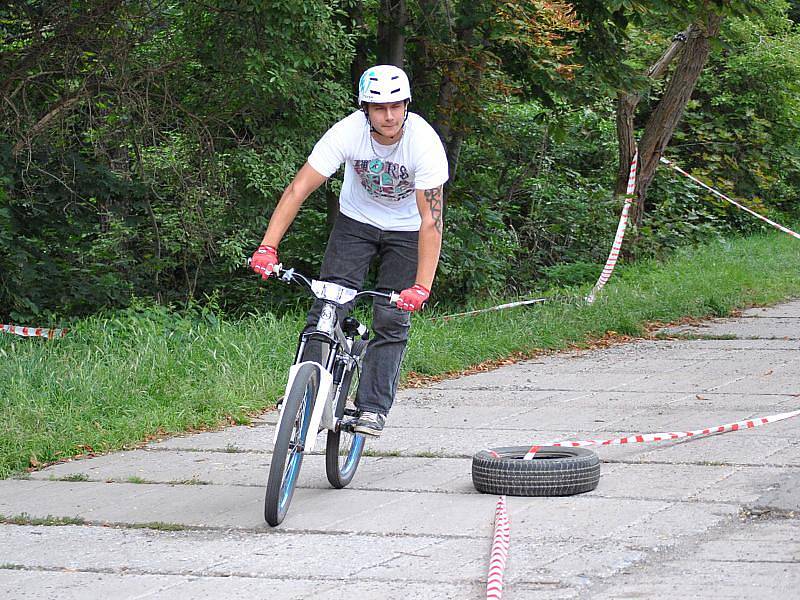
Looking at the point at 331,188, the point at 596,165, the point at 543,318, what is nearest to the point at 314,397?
the point at 543,318

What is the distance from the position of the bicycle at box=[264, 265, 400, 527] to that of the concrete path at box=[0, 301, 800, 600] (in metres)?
0.15

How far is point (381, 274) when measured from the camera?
586 centimetres

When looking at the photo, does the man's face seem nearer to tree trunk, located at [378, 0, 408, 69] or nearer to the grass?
the grass

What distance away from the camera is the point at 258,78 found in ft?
34.7

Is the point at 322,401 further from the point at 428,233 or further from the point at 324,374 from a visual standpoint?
the point at 428,233

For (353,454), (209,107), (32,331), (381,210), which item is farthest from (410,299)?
(209,107)

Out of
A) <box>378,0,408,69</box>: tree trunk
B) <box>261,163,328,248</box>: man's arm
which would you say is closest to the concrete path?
<box>261,163,328,248</box>: man's arm

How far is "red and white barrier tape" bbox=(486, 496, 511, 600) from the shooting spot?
3984 millimetres

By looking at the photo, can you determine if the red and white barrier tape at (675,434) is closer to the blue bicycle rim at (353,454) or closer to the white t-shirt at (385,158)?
the blue bicycle rim at (353,454)

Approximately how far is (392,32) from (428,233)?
7.57 meters

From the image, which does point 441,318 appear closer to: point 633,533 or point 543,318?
point 543,318

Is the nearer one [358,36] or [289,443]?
[289,443]

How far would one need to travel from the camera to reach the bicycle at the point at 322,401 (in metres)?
4.93

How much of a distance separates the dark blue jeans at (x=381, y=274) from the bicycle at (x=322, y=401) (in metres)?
0.09
